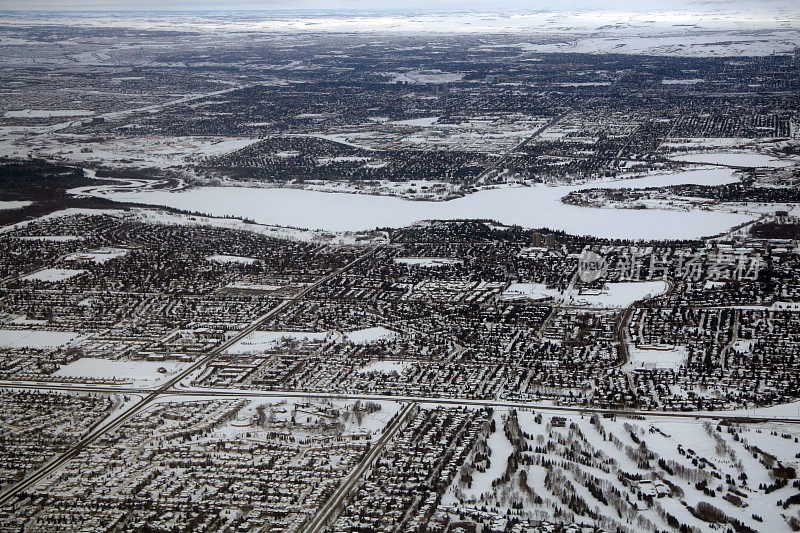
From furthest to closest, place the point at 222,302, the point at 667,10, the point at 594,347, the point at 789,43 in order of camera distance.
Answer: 1. the point at 667,10
2. the point at 789,43
3. the point at 222,302
4. the point at 594,347

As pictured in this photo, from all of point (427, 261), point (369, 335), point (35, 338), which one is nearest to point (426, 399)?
point (369, 335)

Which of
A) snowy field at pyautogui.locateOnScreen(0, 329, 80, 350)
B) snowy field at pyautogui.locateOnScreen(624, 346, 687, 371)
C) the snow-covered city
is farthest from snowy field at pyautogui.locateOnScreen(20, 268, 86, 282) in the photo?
snowy field at pyautogui.locateOnScreen(624, 346, 687, 371)

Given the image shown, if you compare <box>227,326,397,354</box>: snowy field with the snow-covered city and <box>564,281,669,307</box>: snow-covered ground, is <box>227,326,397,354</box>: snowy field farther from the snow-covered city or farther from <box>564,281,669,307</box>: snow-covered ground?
<box>564,281,669,307</box>: snow-covered ground

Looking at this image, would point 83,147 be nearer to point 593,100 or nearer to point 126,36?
point 593,100

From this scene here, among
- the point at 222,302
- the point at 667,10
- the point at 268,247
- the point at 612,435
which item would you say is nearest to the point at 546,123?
the point at 268,247

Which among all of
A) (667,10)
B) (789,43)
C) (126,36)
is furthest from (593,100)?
(667,10)

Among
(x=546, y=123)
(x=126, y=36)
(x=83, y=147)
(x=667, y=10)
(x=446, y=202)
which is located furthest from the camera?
(x=667, y=10)

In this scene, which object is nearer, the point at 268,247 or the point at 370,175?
the point at 268,247
